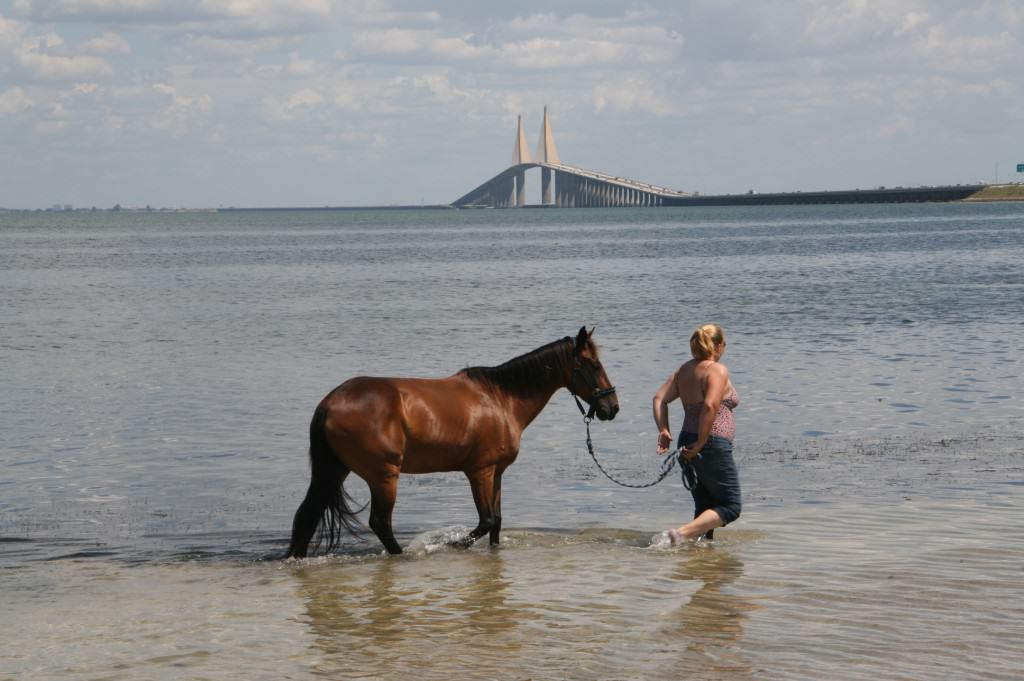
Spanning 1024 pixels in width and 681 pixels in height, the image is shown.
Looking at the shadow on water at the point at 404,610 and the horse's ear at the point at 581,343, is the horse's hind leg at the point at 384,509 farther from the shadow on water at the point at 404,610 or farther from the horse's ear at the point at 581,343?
the horse's ear at the point at 581,343

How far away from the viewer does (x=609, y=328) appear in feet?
108

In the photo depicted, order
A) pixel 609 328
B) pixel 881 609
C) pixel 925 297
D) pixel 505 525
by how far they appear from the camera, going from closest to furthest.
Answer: pixel 881 609 < pixel 505 525 < pixel 609 328 < pixel 925 297

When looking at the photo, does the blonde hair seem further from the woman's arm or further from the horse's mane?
the horse's mane

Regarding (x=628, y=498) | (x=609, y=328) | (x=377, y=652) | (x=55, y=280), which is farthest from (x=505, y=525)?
(x=55, y=280)

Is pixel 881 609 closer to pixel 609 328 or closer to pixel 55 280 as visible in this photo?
pixel 609 328

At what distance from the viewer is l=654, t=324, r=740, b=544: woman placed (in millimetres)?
9945

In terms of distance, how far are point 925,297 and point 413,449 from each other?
33995mm

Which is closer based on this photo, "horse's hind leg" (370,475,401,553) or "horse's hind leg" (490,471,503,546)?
"horse's hind leg" (370,475,401,553)

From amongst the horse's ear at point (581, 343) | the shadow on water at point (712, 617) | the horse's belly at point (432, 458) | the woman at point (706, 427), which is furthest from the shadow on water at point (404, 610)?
the horse's ear at point (581, 343)

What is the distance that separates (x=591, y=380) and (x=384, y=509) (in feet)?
6.37

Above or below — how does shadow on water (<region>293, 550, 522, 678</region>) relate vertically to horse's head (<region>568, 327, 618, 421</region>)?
below

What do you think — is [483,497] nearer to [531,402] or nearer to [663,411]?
[531,402]

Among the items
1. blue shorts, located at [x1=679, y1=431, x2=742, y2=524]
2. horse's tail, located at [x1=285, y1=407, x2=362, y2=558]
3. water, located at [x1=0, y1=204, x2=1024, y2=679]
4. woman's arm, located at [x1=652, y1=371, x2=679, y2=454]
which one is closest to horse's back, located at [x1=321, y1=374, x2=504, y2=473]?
horse's tail, located at [x1=285, y1=407, x2=362, y2=558]

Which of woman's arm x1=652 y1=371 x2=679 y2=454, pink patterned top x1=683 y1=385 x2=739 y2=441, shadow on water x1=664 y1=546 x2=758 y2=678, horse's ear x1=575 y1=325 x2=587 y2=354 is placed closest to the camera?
shadow on water x1=664 y1=546 x2=758 y2=678
